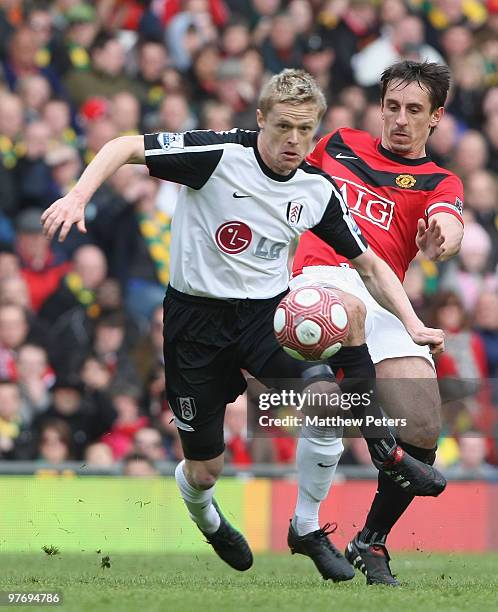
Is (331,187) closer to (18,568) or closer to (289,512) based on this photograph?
(18,568)

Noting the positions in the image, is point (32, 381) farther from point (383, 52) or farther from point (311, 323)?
point (383, 52)

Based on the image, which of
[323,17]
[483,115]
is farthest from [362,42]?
[483,115]

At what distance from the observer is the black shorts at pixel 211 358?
7.29m

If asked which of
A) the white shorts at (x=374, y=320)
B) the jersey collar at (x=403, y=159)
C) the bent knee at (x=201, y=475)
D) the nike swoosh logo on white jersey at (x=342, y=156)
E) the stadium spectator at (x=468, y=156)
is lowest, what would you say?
the bent knee at (x=201, y=475)

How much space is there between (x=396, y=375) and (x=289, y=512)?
3.86 metres

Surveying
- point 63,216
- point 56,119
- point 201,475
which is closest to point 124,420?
point 56,119

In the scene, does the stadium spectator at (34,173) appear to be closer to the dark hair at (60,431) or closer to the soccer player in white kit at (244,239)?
the dark hair at (60,431)

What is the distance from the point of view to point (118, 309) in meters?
12.1

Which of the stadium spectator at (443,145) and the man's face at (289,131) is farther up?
the man's face at (289,131)

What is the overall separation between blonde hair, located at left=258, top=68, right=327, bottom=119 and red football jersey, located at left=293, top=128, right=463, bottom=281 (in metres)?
0.98

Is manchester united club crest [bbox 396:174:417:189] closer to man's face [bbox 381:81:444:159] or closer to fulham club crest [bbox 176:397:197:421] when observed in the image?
man's face [bbox 381:81:444:159]

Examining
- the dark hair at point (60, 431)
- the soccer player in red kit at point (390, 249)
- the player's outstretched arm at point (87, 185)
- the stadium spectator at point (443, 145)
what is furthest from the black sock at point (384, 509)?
the stadium spectator at point (443, 145)

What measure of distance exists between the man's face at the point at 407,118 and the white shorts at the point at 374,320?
0.81 m

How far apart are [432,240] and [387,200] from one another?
0.74 metres
